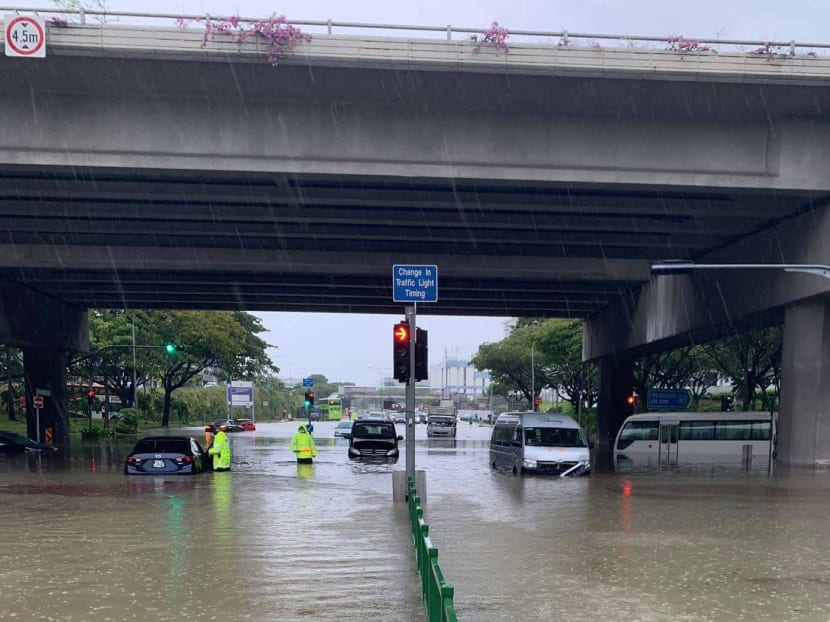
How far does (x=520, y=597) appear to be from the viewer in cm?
1035

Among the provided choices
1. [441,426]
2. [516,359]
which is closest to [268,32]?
[441,426]

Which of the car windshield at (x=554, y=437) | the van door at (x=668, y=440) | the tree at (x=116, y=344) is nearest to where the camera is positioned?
the car windshield at (x=554, y=437)

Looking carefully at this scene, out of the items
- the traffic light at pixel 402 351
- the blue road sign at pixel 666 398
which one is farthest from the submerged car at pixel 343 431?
the traffic light at pixel 402 351

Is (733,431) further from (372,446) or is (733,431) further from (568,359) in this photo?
(568,359)

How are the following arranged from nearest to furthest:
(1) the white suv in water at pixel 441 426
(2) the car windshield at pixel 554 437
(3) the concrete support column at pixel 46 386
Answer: (2) the car windshield at pixel 554 437, (3) the concrete support column at pixel 46 386, (1) the white suv in water at pixel 441 426

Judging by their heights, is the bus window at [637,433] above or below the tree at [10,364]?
below

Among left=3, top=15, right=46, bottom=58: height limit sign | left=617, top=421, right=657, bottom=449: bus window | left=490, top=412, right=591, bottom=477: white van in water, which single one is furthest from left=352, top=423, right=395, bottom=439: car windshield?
left=3, top=15, right=46, bottom=58: height limit sign

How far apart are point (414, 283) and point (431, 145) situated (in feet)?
16.7

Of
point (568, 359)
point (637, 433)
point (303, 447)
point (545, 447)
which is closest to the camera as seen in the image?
point (545, 447)

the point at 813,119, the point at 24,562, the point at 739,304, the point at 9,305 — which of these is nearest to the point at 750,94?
the point at 813,119

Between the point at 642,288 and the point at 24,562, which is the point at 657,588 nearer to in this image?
the point at 24,562

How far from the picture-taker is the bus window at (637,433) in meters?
39.9

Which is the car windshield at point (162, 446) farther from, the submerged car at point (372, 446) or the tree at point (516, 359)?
the tree at point (516, 359)

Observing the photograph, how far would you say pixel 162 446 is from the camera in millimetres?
26984
